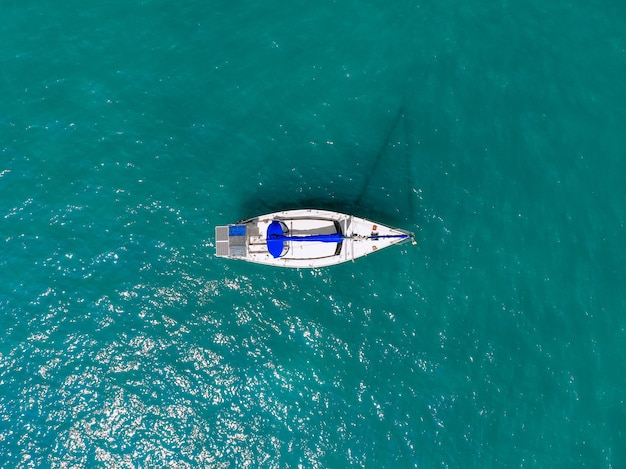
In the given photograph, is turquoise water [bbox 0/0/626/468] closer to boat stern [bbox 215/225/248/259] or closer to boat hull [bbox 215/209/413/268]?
boat hull [bbox 215/209/413/268]

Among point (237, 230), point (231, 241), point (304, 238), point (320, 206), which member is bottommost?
point (231, 241)

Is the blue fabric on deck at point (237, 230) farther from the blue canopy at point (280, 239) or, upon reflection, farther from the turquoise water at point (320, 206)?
the turquoise water at point (320, 206)

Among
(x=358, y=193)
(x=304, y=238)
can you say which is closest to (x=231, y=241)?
(x=304, y=238)

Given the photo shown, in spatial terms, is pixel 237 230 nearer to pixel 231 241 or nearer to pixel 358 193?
pixel 231 241

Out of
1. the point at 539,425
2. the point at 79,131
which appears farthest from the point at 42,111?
the point at 539,425

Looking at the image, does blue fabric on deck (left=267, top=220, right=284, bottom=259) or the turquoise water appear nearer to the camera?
blue fabric on deck (left=267, top=220, right=284, bottom=259)

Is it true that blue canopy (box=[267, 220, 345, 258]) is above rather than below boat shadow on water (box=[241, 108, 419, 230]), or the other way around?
below

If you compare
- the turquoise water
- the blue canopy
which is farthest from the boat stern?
the turquoise water
